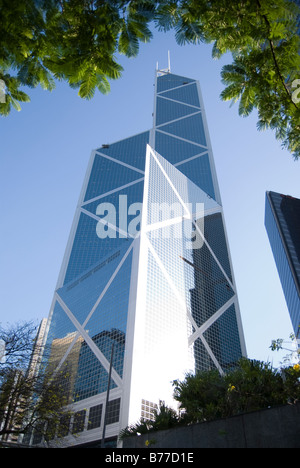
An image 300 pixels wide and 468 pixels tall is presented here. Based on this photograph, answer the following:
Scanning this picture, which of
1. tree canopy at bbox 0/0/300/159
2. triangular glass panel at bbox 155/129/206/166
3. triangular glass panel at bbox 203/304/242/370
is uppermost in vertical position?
triangular glass panel at bbox 155/129/206/166

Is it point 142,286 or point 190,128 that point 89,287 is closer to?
point 142,286

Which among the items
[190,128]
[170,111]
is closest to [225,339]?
[190,128]

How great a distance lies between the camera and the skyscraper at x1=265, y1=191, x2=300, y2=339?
107m

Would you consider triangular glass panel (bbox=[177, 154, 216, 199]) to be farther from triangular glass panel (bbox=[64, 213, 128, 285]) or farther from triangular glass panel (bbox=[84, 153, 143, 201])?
triangular glass panel (bbox=[64, 213, 128, 285])

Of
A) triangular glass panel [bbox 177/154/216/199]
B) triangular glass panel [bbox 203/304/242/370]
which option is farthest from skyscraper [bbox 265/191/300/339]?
triangular glass panel [bbox 203/304/242/370]

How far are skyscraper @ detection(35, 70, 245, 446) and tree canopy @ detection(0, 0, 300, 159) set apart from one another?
104 feet

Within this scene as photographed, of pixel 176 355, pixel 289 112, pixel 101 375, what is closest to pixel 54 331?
pixel 101 375

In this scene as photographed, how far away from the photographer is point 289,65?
5.43 metres

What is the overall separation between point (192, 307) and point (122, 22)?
72280 millimetres

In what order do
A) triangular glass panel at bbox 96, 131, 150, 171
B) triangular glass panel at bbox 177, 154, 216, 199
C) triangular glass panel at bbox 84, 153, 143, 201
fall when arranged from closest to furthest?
triangular glass panel at bbox 84, 153, 143, 201 → triangular glass panel at bbox 177, 154, 216, 199 → triangular glass panel at bbox 96, 131, 150, 171

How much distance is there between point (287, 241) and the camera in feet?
366

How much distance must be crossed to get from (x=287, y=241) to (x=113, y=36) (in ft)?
378

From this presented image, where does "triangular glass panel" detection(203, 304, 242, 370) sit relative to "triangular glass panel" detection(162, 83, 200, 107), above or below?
below

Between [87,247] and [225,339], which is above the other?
[87,247]
